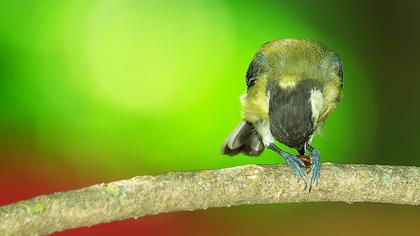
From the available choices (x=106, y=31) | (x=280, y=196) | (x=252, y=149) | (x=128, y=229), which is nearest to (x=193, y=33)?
(x=106, y=31)

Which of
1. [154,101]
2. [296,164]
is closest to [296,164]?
[296,164]

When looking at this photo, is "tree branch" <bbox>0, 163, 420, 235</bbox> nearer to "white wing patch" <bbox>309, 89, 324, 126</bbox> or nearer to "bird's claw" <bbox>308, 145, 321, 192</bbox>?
"bird's claw" <bbox>308, 145, 321, 192</bbox>

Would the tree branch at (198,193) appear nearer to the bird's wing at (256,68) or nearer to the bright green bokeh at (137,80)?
the bird's wing at (256,68)

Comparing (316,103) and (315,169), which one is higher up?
(316,103)

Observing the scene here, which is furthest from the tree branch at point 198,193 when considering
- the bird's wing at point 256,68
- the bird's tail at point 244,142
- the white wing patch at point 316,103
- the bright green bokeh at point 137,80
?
the bright green bokeh at point 137,80

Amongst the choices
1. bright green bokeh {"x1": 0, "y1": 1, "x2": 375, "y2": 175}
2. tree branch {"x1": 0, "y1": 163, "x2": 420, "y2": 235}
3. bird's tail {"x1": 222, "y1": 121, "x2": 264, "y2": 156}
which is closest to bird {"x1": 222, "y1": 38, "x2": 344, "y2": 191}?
bird's tail {"x1": 222, "y1": 121, "x2": 264, "y2": 156}

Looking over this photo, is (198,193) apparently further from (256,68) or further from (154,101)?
(154,101)

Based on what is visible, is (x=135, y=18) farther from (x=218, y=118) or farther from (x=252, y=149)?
(x=252, y=149)
